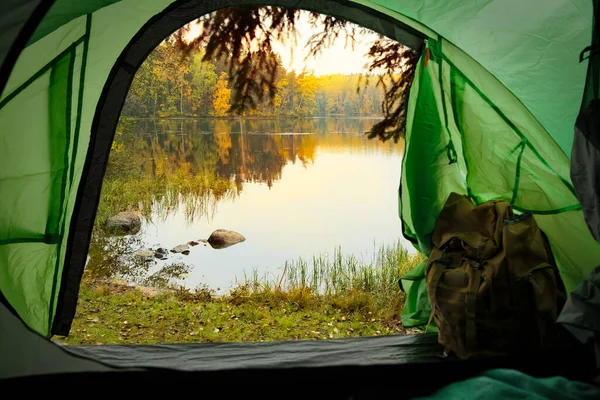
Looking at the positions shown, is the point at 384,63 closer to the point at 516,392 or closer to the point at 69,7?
the point at 69,7

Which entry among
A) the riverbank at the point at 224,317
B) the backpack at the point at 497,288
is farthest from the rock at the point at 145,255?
the backpack at the point at 497,288

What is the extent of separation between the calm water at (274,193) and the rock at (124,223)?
135 millimetres

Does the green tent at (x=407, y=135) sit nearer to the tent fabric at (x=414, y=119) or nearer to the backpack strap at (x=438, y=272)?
the tent fabric at (x=414, y=119)

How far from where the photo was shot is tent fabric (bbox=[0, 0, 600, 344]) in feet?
4.90

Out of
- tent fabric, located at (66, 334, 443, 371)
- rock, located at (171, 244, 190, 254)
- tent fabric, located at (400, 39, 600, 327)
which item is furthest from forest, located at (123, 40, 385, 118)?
tent fabric, located at (66, 334, 443, 371)

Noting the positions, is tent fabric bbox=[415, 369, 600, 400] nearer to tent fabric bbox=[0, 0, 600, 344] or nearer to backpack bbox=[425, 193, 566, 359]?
backpack bbox=[425, 193, 566, 359]

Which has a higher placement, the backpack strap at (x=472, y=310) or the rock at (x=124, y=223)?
the backpack strap at (x=472, y=310)

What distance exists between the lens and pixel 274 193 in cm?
1105

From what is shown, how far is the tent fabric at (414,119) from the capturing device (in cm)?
149

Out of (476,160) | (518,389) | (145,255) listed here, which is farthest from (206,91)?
(518,389)

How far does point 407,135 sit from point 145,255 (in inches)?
180

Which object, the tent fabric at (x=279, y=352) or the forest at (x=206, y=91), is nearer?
the tent fabric at (x=279, y=352)

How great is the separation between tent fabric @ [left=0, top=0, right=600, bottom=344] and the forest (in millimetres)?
9286

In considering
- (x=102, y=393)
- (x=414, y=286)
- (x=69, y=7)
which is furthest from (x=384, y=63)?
(x=102, y=393)
